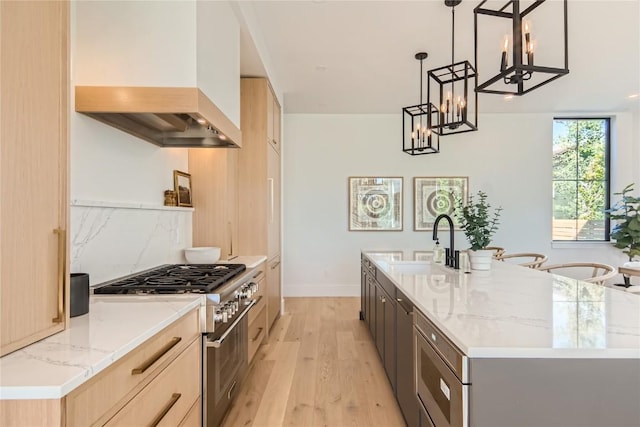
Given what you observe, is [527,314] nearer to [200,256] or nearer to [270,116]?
[200,256]

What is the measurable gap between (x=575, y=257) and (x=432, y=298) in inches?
221

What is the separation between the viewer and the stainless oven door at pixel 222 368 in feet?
5.62

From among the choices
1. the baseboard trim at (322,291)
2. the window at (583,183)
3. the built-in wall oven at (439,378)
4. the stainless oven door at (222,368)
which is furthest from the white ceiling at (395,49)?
the baseboard trim at (322,291)

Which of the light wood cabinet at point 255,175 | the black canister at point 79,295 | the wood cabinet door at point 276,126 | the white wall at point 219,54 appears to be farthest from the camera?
the wood cabinet door at point 276,126

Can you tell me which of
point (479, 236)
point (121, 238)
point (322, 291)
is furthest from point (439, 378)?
point (322, 291)

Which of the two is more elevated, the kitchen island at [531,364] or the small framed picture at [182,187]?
the small framed picture at [182,187]

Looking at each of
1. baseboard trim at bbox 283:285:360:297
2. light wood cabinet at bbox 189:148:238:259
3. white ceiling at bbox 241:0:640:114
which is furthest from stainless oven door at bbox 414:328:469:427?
baseboard trim at bbox 283:285:360:297

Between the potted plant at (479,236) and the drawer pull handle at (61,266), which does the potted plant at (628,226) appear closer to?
the potted plant at (479,236)

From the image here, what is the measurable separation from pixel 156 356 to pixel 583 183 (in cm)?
703

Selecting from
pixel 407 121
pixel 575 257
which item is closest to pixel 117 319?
pixel 407 121

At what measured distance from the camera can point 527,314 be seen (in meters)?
1.40

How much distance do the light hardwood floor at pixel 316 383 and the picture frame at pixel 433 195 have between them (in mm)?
2408

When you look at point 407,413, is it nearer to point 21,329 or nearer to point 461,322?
point 461,322

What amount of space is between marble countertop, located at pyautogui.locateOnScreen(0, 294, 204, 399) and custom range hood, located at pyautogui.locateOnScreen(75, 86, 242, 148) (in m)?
0.96
